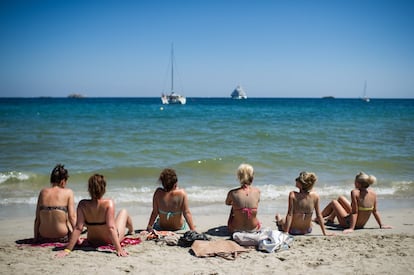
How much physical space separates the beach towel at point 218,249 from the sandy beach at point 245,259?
3.0 inches

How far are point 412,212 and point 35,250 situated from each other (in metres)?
6.91

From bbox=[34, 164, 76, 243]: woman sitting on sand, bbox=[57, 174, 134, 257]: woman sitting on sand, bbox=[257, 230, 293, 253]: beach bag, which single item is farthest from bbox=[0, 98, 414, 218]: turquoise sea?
bbox=[57, 174, 134, 257]: woman sitting on sand

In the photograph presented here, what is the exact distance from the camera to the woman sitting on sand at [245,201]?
16.5 ft

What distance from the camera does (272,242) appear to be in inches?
181

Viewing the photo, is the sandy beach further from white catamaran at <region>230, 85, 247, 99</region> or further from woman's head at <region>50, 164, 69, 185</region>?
white catamaran at <region>230, 85, 247, 99</region>

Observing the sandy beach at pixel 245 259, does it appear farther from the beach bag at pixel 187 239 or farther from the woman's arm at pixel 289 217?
the woman's arm at pixel 289 217

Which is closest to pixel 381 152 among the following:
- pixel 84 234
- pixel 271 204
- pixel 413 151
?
pixel 413 151

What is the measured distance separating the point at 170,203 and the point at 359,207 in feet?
10.2

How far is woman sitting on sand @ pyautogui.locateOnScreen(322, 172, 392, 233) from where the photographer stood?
5613 mm

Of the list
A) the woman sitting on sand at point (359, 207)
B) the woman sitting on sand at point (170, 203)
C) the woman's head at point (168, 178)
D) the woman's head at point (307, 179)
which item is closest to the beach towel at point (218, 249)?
the woman sitting on sand at point (170, 203)

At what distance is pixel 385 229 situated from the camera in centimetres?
582

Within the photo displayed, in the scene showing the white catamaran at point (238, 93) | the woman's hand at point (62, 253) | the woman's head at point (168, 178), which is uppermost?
the white catamaran at point (238, 93)

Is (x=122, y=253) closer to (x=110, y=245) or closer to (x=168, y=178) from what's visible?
(x=110, y=245)

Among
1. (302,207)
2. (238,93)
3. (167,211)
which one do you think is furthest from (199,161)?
(238,93)
